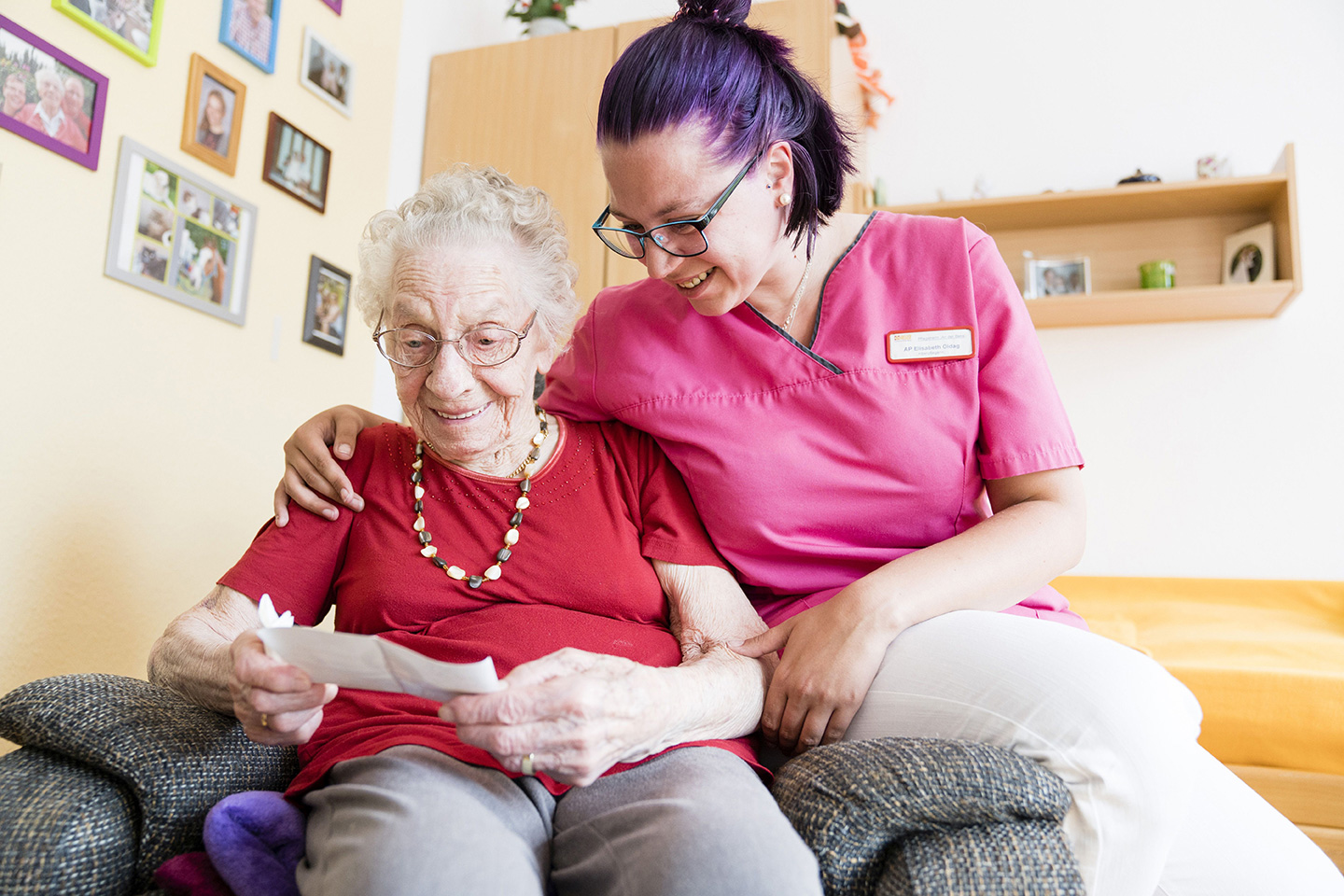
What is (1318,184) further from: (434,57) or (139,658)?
(139,658)

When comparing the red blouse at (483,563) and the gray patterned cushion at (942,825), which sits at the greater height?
the red blouse at (483,563)

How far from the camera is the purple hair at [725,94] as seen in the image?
1129 millimetres

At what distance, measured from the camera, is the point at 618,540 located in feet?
3.96

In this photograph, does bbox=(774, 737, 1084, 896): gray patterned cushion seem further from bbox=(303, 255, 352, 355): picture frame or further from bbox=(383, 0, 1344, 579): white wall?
bbox=(383, 0, 1344, 579): white wall

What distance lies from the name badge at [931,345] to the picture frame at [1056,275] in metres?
2.04

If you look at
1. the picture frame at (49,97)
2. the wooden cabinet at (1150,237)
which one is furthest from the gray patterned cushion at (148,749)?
the wooden cabinet at (1150,237)

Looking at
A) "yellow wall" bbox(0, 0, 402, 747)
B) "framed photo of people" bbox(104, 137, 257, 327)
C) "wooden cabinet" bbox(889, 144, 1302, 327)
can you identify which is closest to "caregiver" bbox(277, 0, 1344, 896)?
"yellow wall" bbox(0, 0, 402, 747)

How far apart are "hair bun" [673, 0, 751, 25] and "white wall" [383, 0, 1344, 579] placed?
7.18ft

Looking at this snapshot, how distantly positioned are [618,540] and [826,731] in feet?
1.20

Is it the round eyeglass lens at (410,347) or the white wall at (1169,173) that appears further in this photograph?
the white wall at (1169,173)

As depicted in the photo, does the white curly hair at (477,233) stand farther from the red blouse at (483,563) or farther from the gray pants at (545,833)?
the gray pants at (545,833)

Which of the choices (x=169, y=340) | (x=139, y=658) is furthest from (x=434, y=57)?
(x=139, y=658)

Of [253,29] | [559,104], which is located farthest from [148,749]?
[559,104]

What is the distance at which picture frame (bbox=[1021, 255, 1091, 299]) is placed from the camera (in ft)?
10.1
